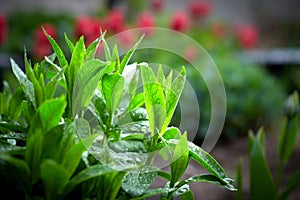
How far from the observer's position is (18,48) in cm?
272

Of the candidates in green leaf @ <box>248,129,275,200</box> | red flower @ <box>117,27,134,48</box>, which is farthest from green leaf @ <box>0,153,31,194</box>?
red flower @ <box>117,27,134,48</box>

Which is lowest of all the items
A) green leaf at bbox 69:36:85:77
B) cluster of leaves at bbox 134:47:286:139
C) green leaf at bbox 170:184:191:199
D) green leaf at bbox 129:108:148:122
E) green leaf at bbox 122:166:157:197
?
cluster of leaves at bbox 134:47:286:139

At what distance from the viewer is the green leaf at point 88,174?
474mm

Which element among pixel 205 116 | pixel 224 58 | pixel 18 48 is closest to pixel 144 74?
pixel 205 116

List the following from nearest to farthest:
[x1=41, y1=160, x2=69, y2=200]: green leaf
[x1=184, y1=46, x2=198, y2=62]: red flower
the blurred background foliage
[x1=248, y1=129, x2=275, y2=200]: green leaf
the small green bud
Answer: [x1=41, y1=160, x2=69, y2=200]: green leaf
[x1=248, y1=129, x2=275, y2=200]: green leaf
the small green bud
the blurred background foliage
[x1=184, y1=46, x2=198, y2=62]: red flower

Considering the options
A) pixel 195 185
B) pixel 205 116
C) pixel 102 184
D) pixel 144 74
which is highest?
pixel 144 74

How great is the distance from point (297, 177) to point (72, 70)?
0.56 meters

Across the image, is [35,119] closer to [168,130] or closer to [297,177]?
[168,130]

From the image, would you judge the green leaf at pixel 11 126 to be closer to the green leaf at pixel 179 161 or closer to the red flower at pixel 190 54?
the green leaf at pixel 179 161

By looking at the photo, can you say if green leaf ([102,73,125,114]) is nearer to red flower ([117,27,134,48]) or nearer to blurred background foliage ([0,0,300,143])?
blurred background foliage ([0,0,300,143])

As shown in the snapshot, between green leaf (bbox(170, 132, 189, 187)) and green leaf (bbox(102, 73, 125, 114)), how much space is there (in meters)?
0.07

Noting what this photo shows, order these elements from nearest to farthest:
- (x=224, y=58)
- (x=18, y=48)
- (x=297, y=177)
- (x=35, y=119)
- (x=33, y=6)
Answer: (x=35, y=119) < (x=297, y=177) < (x=224, y=58) < (x=18, y=48) < (x=33, y=6)

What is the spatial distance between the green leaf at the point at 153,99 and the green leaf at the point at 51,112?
9 cm

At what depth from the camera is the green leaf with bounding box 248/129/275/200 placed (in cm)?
85
